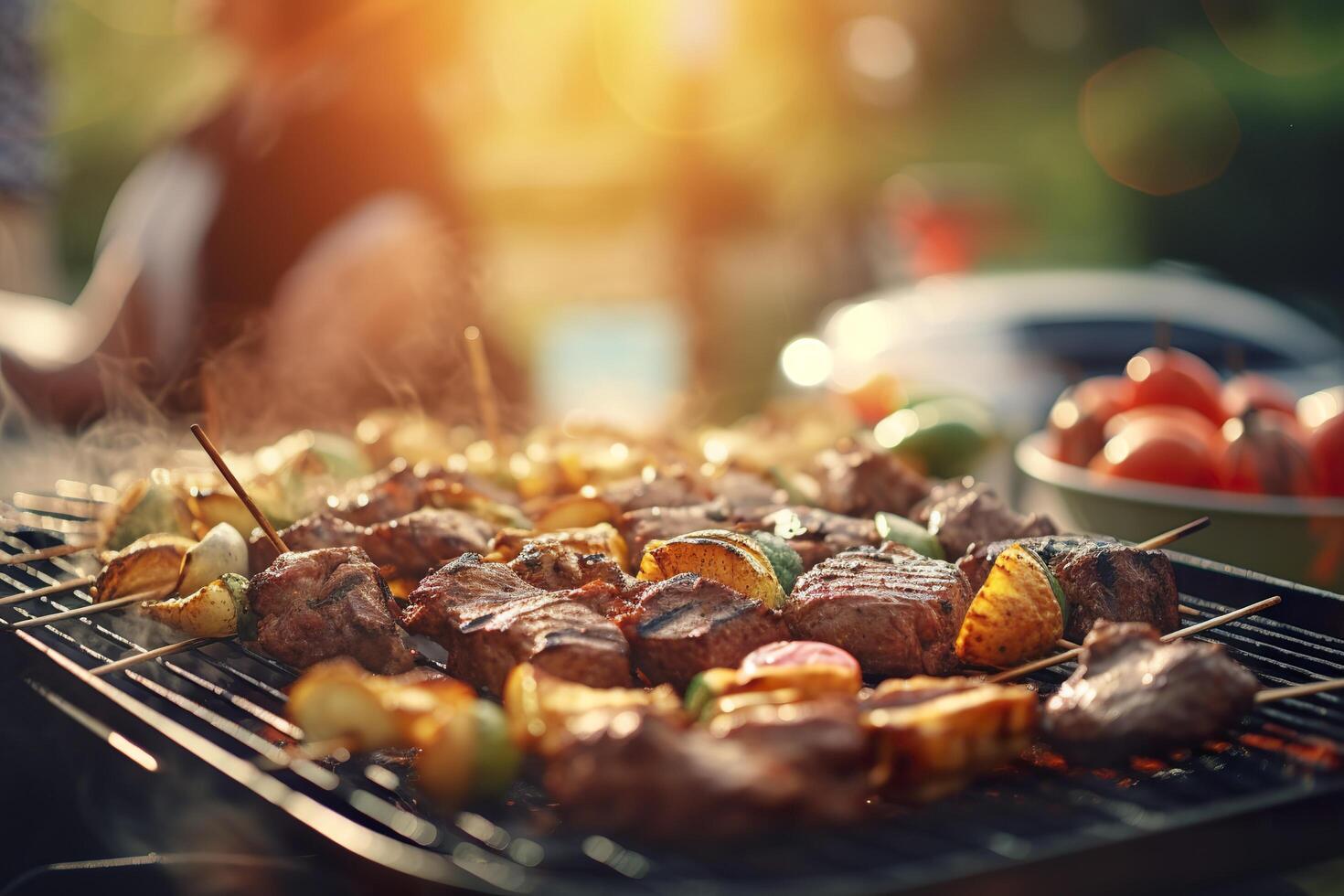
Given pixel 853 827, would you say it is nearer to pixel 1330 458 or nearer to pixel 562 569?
pixel 562 569

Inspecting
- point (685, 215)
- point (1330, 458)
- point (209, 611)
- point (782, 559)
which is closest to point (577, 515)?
point (782, 559)

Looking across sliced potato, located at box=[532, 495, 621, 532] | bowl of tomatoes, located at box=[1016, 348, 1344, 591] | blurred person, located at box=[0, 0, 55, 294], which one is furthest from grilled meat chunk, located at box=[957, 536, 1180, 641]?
blurred person, located at box=[0, 0, 55, 294]

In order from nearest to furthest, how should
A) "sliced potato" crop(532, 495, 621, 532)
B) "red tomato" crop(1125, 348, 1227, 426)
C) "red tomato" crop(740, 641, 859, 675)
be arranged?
"red tomato" crop(740, 641, 859, 675), "sliced potato" crop(532, 495, 621, 532), "red tomato" crop(1125, 348, 1227, 426)

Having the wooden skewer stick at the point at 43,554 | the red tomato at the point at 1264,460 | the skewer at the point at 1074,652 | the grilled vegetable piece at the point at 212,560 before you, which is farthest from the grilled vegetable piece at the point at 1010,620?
the wooden skewer stick at the point at 43,554

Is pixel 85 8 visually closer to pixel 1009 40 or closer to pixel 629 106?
pixel 629 106

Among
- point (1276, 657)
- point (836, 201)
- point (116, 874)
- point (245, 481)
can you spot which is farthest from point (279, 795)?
point (836, 201)

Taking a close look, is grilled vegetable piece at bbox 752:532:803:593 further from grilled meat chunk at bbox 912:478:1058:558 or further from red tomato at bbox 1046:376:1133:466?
red tomato at bbox 1046:376:1133:466
